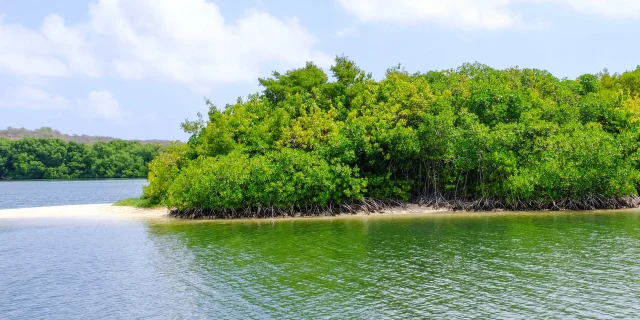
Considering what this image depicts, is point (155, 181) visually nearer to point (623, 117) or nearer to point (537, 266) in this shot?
point (537, 266)

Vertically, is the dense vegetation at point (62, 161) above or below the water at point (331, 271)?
above

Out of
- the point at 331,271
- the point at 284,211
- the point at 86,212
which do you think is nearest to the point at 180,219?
the point at 284,211

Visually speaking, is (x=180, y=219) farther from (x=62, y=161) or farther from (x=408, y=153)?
(x=62, y=161)

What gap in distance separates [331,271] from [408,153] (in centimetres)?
2244

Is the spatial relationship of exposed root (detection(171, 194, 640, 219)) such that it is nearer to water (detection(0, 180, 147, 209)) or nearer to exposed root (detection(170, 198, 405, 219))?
exposed root (detection(170, 198, 405, 219))

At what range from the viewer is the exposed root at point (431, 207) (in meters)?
40.7

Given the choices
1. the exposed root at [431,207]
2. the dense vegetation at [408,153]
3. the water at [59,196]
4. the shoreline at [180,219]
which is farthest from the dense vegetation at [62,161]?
the exposed root at [431,207]

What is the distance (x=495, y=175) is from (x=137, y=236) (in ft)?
81.0

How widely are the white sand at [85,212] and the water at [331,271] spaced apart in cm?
940

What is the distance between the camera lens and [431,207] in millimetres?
42531

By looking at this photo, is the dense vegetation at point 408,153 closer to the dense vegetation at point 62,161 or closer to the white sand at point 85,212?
the white sand at point 85,212

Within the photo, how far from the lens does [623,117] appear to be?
46.2 metres

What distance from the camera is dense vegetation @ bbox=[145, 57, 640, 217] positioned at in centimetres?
3972

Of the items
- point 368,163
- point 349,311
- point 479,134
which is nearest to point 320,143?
point 368,163
